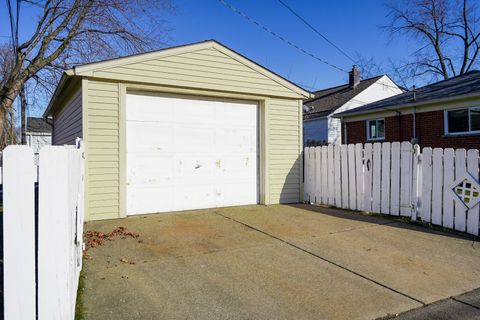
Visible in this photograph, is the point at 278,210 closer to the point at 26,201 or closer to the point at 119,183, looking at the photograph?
the point at 119,183

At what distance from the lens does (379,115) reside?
17.2m

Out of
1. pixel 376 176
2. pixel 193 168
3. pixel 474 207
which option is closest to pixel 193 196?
pixel 193 168

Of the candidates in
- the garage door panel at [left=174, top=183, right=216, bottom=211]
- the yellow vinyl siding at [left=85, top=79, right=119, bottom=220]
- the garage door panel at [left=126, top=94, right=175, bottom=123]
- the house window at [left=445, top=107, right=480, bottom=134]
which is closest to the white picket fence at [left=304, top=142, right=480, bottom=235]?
the garage door panel at [left=174, top=183, right=216, bottom=211]

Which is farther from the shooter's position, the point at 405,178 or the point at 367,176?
the point at 367,176

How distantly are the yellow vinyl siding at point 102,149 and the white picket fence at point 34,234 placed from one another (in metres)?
4.77

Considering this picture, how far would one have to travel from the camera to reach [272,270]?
4.13 metres

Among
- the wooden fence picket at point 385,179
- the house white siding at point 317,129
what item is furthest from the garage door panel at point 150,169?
the house white siding at point 317,129

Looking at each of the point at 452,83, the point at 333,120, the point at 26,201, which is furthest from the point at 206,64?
the point at 333,120

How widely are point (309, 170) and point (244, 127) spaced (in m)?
2.04

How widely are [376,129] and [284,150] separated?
10.7m

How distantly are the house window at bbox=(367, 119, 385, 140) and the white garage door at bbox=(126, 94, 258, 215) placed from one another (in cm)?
1096

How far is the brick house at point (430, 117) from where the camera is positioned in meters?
13.4

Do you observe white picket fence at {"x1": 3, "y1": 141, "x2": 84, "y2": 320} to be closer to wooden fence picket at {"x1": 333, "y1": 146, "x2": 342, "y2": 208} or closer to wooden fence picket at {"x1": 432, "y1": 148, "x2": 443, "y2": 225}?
wooden fence picket at {"x1": 432, "y1": 148, "x2": 443, "y2": 225}

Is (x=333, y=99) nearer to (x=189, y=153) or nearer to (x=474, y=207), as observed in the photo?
(x=189, y=153)
